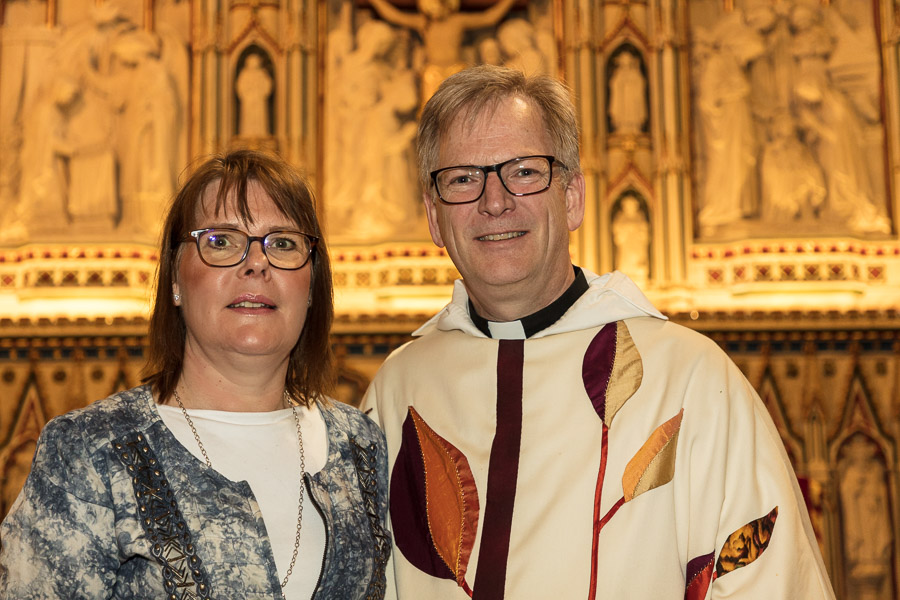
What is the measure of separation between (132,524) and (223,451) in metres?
0.25

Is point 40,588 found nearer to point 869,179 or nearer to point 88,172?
point 88,172

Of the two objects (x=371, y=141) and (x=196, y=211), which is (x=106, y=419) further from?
(x=371, y=141)

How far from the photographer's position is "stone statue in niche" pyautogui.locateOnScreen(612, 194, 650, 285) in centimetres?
647

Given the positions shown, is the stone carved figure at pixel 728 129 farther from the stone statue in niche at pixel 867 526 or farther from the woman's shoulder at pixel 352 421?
the woman's shoulder at pixel 352 421

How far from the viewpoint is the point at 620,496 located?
2.27m

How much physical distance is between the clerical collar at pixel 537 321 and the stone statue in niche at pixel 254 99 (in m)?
4.36

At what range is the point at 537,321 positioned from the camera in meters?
2.53

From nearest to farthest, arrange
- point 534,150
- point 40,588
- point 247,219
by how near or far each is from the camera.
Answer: point 40,588, point 247,219, point 534,150

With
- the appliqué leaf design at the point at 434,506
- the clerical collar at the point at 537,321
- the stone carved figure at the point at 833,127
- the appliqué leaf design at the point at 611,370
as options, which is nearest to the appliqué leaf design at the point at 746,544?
the appliqué leaf design at the point at 611,370

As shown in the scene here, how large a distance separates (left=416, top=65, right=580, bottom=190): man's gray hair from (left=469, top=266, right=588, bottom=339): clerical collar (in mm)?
292

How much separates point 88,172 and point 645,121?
360 centimetres

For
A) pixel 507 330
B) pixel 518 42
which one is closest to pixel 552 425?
pixel 507 330

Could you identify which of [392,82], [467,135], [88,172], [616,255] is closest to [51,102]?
[88,172]

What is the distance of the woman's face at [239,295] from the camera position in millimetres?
2125
